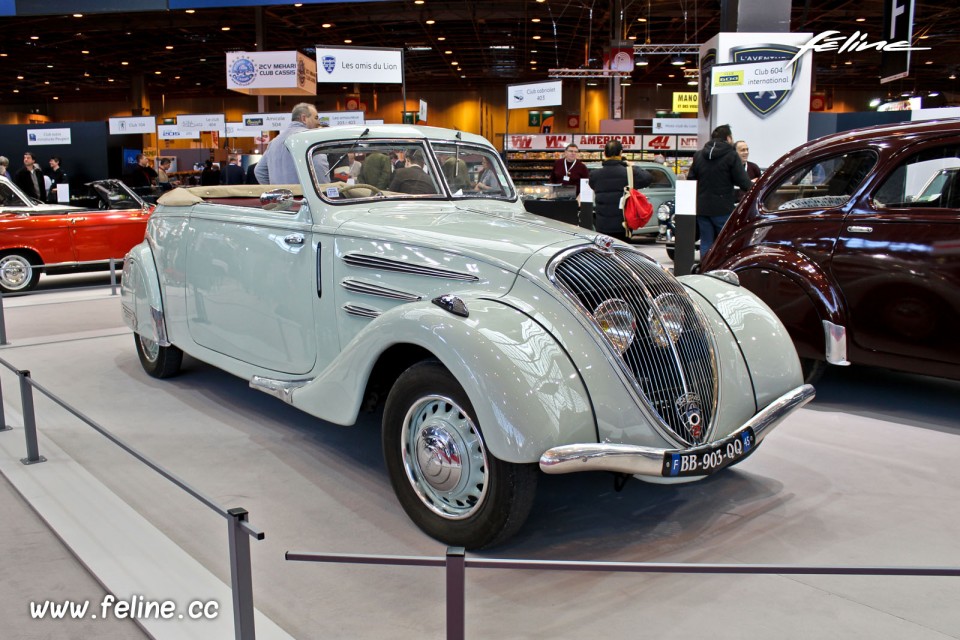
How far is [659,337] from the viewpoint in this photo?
3080 mm

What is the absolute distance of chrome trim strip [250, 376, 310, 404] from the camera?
380 cm

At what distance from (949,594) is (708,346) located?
3.94 feet

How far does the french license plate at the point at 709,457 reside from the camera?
2.74 m

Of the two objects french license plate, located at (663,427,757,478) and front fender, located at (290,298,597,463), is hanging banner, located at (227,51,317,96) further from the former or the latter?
french license plate, located at (663,427,757,478)

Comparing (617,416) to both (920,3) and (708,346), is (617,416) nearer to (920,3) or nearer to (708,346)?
(708,346)

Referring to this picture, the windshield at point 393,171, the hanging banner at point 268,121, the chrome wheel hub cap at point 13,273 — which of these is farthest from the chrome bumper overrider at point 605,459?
the hanging banner at point 268,121

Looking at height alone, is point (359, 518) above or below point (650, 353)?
below

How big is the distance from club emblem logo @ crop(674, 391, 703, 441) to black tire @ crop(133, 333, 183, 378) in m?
3.69

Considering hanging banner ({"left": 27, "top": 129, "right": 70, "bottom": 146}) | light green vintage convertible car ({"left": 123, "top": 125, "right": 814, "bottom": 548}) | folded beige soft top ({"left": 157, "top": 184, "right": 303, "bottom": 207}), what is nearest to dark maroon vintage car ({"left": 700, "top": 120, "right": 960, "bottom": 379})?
light green vintage convertible car ({"left": 123, "top": 125, "right": 814, "bottom": 548})

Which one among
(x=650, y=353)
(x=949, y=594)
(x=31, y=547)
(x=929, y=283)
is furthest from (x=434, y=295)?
(x=929, y=283)

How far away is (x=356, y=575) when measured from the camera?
2.86 meters

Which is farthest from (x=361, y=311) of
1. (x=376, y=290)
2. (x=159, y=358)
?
(x=159, y=358)

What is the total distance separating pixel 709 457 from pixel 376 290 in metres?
1.61

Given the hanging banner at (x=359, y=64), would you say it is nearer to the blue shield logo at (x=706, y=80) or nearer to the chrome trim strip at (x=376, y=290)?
the blue shield logo at (x=706, y=80)
